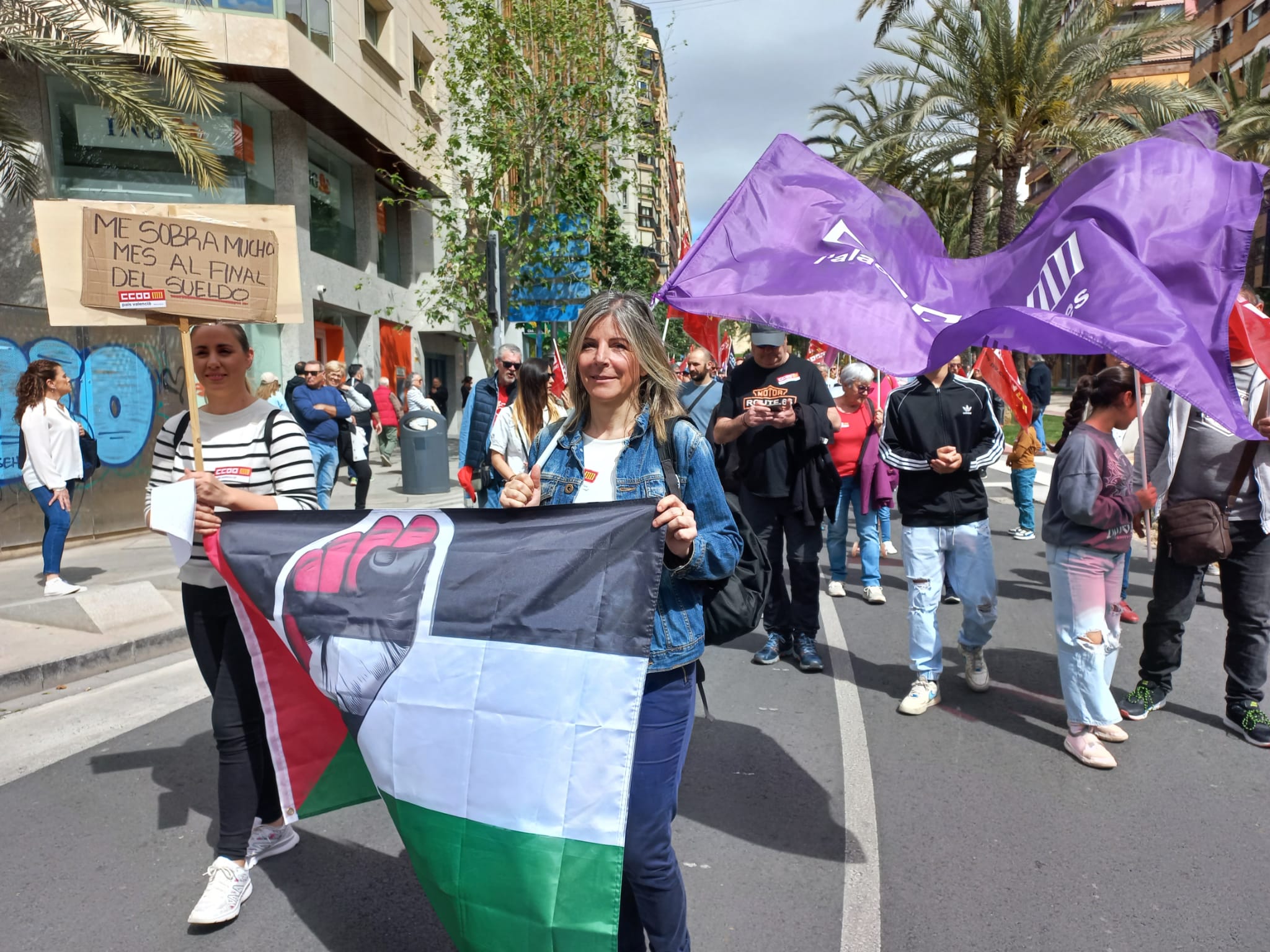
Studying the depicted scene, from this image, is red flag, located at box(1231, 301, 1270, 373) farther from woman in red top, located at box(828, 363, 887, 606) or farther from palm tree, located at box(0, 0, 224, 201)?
palm tree, located at box(0, 0, 224, 201)

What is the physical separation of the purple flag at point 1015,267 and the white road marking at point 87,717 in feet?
11.8

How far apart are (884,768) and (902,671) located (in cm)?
157

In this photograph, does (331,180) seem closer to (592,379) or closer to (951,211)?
(592,379)

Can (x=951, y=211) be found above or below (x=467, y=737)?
above

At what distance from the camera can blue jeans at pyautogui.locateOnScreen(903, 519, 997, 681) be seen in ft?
16.2

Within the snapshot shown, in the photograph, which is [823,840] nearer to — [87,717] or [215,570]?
[215,570]

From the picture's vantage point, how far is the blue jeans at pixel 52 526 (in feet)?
24.6

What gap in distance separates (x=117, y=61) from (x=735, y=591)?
9.83 m

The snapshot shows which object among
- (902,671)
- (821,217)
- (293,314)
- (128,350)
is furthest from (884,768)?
(128,350)

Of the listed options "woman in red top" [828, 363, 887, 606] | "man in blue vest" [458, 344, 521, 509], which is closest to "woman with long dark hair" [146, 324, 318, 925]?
"man in blue vest" [458, 344, 521, 509]

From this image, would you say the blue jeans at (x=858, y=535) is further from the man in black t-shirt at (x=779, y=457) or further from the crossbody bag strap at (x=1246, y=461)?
the crossbody bag strap at (x=1246, y=461)

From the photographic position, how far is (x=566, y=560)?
2.37m

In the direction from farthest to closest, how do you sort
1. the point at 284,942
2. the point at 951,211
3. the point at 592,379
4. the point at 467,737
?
the point at 951,211, the point at 284,942, the point at 592,379, the point at 467,737

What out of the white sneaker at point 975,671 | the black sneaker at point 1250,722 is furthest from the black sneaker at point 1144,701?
the white sneaker at point 975,671
